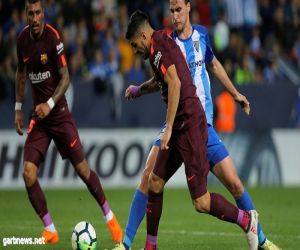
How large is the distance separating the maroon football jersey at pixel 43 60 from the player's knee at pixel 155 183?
2130mm

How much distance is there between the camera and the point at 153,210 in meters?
9.24

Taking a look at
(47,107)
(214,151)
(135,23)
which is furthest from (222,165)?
(47,107)

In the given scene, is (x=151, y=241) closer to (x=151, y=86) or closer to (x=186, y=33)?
(x=151, y=86)

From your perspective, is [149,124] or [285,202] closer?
[285,202]

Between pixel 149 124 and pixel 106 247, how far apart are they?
9381 mm

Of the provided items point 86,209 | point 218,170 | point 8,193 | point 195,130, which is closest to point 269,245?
point 218,170

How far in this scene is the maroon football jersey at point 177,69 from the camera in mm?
8680

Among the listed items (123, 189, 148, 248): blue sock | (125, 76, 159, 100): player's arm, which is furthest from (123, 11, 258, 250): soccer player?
(125, 76, 159, 100): player's arm

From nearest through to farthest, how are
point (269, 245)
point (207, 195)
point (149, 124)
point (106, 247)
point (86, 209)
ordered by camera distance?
1. point (207, 195)
2. point (269, 245)
3. point (106, 247)
4. point (86, 209)
5. point (149, 124)

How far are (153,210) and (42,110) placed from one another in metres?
1.93

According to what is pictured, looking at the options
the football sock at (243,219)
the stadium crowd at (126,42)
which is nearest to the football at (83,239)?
the football sock at (243,219)

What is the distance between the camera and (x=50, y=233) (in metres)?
10.6

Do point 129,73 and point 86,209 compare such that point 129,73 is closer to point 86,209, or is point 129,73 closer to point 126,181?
point 126,181

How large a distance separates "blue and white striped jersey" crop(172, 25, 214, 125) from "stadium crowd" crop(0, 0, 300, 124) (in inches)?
378
